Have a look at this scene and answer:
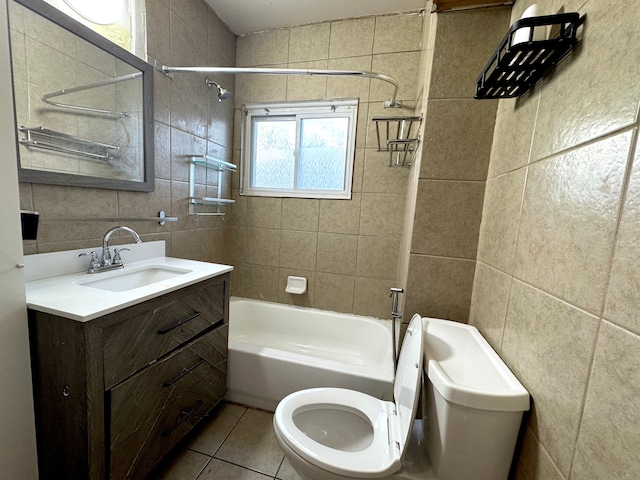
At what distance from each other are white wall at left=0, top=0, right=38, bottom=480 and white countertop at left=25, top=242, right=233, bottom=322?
6 cm

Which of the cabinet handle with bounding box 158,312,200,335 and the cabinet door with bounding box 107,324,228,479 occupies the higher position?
the cabinet handle with bounding box 158,312,200,335

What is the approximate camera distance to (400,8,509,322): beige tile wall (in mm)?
1032

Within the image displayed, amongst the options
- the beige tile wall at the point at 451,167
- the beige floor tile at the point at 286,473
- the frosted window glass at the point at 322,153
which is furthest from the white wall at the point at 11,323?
the frosted window glass at the point at 322,153

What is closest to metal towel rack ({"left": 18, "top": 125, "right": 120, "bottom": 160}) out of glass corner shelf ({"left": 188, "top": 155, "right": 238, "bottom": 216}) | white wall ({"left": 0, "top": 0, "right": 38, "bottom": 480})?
white wall ({"left": 0, "top": 0, "right": 38, "bottom": 480})

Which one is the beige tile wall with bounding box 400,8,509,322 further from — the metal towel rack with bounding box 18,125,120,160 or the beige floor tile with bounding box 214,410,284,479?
the metal towel rack with bounding box 18,125,120,160

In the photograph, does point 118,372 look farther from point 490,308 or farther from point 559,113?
point 559,113

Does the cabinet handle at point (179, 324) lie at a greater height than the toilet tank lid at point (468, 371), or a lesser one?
lesser

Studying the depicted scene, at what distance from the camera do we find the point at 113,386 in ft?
2.85

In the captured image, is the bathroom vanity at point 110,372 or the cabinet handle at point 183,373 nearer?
the bathroom vanity at point 110,372

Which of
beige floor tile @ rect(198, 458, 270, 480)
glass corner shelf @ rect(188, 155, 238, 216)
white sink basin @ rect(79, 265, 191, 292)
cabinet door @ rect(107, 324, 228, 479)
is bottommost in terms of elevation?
beige floor tile @ rect(198, 458, 270, 480)

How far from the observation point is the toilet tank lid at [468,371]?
25.7 inches

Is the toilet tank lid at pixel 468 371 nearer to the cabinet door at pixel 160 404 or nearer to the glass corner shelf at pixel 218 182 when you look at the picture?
the cabinet door at pixel 160 404

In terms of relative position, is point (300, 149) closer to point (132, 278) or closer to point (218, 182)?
point (218, 182)

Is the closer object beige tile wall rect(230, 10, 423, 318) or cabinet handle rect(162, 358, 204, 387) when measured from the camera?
cabinet handle rect(162, 358, 204, 387)
